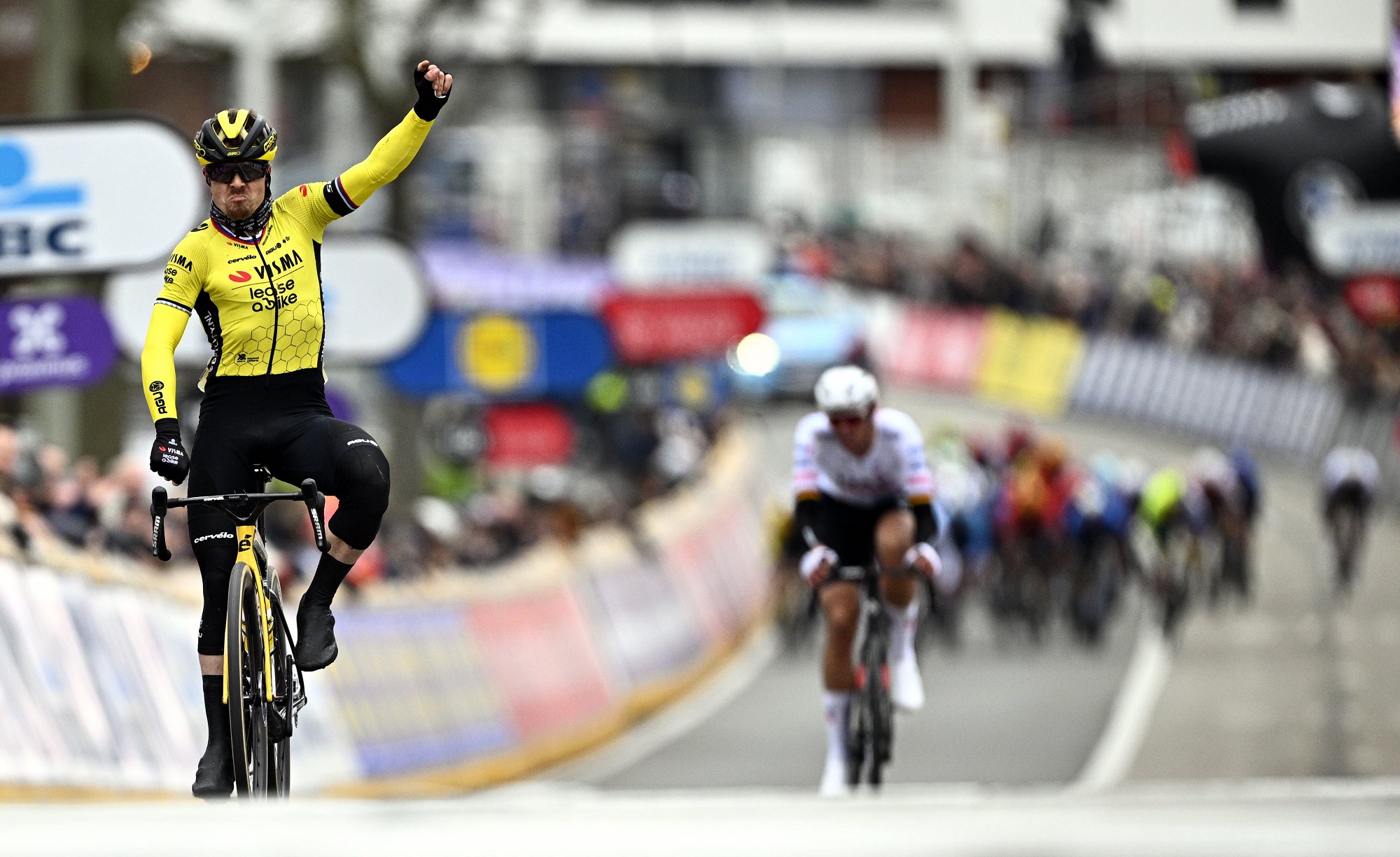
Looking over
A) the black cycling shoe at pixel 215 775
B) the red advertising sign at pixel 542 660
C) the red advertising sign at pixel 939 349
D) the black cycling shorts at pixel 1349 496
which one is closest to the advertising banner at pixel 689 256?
the red advertising sign at pixel 542 660

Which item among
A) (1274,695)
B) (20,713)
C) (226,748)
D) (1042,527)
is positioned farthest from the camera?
(1042,527)

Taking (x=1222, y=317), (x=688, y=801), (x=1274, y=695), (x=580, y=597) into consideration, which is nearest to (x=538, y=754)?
(x=580, y=597)

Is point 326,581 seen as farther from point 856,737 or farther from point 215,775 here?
point 856,737

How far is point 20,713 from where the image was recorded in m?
10.8

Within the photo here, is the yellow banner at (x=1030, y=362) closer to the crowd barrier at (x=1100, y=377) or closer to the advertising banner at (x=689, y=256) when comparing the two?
the crowd barrier at (x=1100, y=377)

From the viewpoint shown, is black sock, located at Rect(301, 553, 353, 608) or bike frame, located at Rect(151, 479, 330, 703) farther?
black sock, located at Rect(301, 553, 353, 608)

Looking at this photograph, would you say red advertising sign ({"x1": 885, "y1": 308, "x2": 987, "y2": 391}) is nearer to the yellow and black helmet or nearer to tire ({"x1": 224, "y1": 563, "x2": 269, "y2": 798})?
tire ({"x1": 224, "y1": 563, "x2": 269, "y2": 798})

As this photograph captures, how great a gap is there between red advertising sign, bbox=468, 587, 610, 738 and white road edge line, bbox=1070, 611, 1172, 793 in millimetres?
4003

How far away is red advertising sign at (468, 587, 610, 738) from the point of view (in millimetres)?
18328

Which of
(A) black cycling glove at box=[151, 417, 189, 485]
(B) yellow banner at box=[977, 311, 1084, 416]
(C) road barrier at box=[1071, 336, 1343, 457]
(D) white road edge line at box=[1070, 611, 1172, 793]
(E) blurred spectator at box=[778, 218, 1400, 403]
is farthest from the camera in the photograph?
(B) yellow banner at box=[977, 311, 1084, 416]

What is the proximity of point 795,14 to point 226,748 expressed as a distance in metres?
57.3

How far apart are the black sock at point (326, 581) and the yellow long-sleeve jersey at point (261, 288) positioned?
0.57m

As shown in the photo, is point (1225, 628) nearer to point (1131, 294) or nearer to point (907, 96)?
point (1131, 294)

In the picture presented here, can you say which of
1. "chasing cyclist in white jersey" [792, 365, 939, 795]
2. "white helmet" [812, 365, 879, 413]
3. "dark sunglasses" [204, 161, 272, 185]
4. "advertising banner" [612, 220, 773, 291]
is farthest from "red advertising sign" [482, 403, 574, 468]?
"dark sunglasses" [204, 161, 272, 185]
